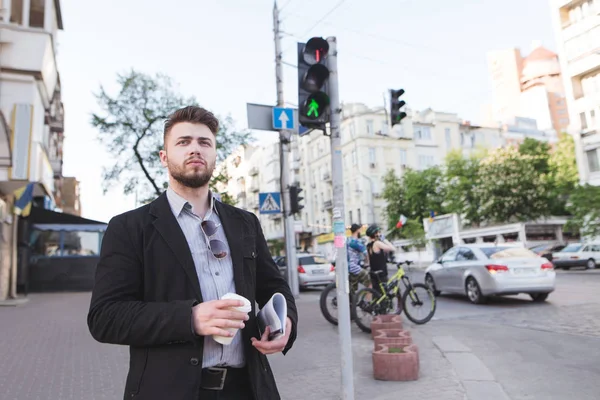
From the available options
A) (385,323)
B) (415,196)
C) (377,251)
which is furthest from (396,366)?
(415,196)

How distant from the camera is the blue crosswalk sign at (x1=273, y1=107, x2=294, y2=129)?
40.1ft

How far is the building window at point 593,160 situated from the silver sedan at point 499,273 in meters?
27.2

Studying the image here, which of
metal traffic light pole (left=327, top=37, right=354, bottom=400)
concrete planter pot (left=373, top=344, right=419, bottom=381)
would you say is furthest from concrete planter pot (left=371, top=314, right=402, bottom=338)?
metal traffic light pole (left=327, top=37, right=354, bottom=400)

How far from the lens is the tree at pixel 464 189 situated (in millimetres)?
42500

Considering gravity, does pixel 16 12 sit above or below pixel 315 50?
above

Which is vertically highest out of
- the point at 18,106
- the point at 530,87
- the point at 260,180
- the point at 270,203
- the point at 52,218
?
the point at 530,87

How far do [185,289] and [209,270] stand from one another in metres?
0.13

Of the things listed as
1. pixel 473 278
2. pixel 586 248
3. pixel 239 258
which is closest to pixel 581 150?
pixel 586 248

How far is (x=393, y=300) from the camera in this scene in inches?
361

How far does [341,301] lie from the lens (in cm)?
457

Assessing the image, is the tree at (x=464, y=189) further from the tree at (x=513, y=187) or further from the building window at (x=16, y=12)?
the building window at (x=16, y=12)

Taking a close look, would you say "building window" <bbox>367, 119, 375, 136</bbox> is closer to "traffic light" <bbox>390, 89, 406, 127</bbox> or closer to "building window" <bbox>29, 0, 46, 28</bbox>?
"building window" <bbox>29, 0, 46, 28</bbox>

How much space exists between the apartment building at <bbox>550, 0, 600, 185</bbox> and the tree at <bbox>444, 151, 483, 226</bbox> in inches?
340

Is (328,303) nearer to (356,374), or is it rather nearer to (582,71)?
(356,374)
